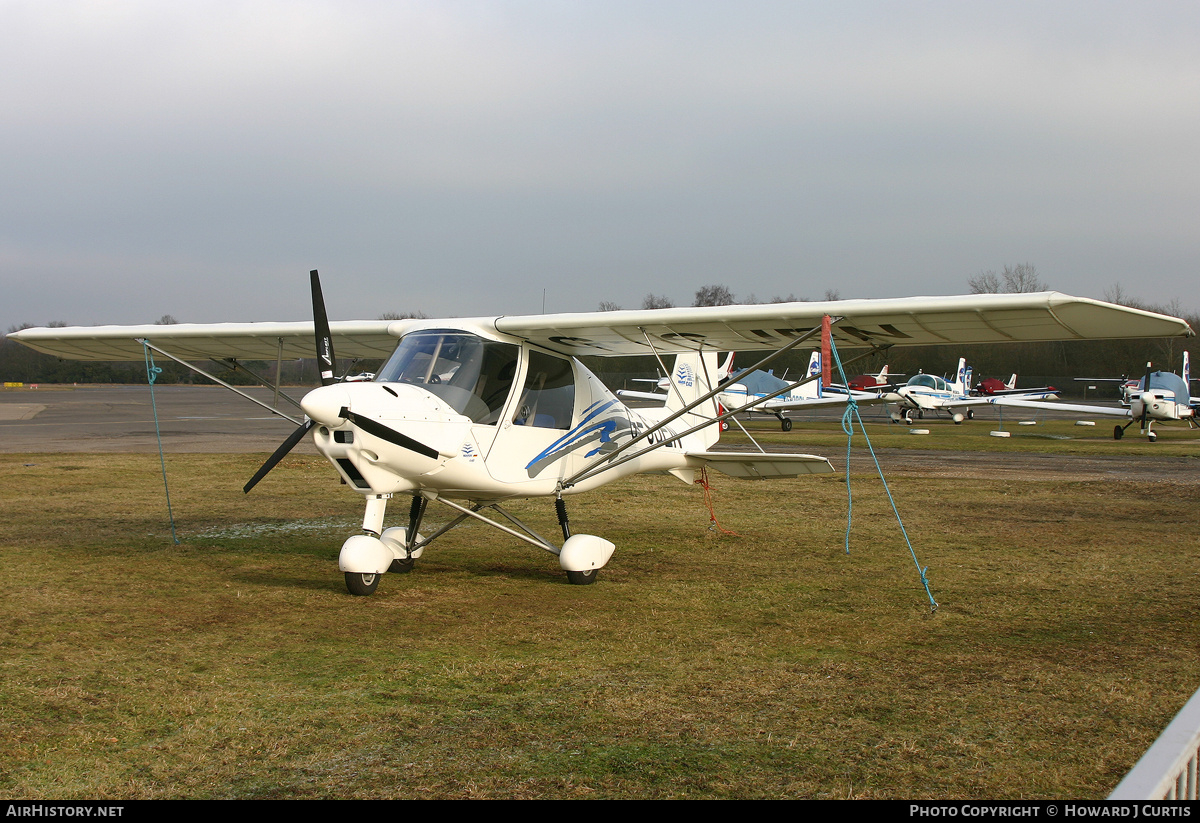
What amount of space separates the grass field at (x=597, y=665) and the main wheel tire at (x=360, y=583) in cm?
23

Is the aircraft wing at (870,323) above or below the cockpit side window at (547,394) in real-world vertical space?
above

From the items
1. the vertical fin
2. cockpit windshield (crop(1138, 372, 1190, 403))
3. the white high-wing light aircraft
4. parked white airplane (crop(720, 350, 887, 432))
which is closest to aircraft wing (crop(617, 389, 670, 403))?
the white high-wing light aircraft

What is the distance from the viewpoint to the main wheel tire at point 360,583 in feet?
21.9

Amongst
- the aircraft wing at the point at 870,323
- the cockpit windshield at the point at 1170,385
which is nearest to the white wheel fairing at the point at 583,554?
the aircraft wing at the point at 870,323

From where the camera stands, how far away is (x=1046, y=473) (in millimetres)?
17656

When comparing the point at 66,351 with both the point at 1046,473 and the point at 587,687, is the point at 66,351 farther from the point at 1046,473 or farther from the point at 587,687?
the point at 1046,473

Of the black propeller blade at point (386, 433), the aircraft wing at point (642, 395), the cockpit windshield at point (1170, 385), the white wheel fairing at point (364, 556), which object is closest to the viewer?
the black propeller blade at point (386, 433)

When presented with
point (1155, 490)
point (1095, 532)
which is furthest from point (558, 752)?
point (1155, 490)

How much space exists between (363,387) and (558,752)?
3425mm

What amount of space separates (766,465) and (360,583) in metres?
4.60

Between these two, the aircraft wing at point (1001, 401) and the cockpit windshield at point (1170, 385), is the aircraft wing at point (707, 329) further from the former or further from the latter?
the cockpit windshield at point (1170, 385)

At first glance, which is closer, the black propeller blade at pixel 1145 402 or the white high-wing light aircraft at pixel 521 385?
the white high-wing light aircraft at pixel 521 385

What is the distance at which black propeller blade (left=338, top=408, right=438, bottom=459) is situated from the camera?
6035 millimetres

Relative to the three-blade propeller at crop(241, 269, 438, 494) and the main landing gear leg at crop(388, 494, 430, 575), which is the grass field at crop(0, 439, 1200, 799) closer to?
the main landing gear leg at crop(388, 494, 430, 575)
